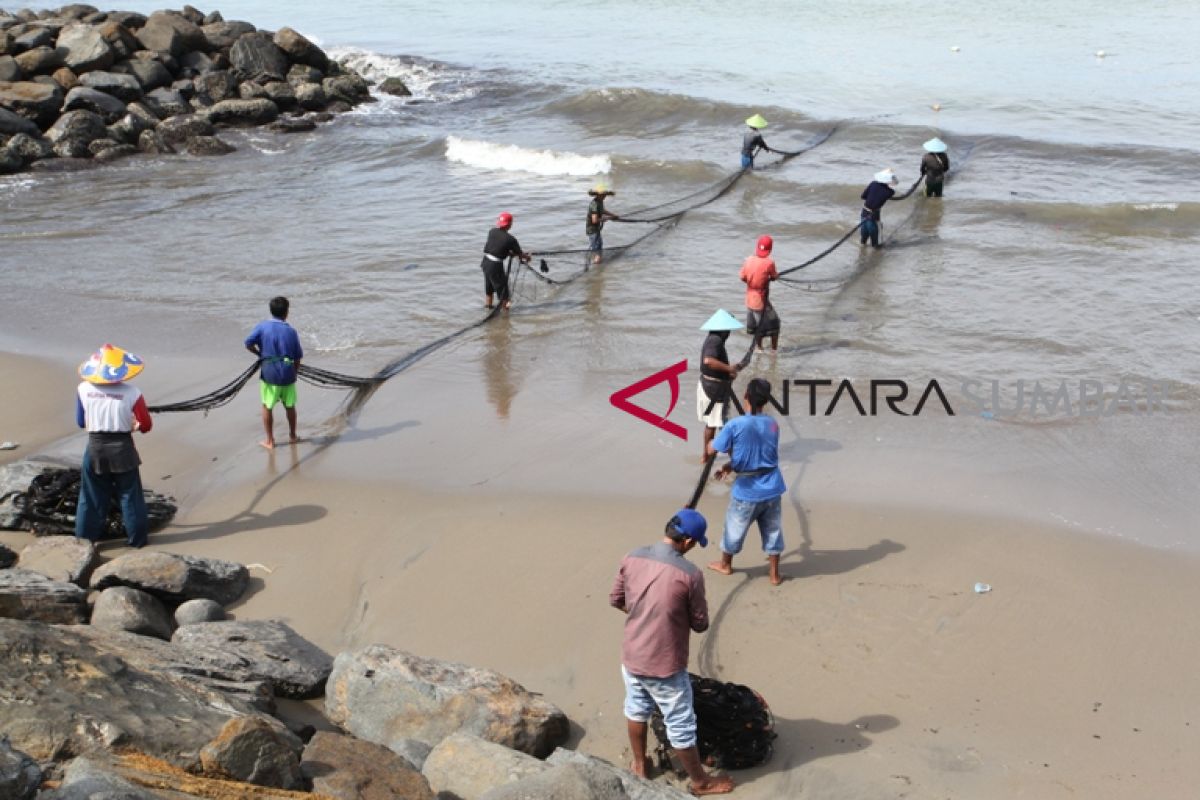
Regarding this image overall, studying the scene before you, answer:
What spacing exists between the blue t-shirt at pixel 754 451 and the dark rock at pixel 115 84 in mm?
22650

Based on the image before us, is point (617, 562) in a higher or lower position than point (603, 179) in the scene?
lower

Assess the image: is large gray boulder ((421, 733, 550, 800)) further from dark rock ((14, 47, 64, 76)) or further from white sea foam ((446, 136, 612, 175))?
dark rock ((14, 47, 64, 76))

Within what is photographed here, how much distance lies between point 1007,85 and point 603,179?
12.7 metres

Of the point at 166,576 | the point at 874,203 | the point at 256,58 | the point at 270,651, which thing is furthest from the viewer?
the point at 256,58

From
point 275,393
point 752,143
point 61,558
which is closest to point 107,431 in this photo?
point 61,558

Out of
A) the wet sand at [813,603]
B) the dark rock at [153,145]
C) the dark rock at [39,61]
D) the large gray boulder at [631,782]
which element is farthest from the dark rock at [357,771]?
the dark rock at [39,61]

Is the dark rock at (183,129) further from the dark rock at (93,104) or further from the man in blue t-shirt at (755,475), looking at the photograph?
the man in blue t-shirt at (755,475)

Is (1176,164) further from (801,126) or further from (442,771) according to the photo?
(442,771)

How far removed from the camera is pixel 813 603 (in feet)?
22.7

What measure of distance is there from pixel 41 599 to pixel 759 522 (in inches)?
163

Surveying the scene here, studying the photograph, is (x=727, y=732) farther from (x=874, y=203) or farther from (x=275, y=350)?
(x=874, y=203)

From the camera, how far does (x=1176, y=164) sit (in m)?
20.4

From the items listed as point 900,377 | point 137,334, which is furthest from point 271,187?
point 900,377

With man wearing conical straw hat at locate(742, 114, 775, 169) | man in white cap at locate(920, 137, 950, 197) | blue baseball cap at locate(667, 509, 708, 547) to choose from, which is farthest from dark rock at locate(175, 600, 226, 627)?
man wearing conical straw hat at locate(742, 114, 775, 169)
